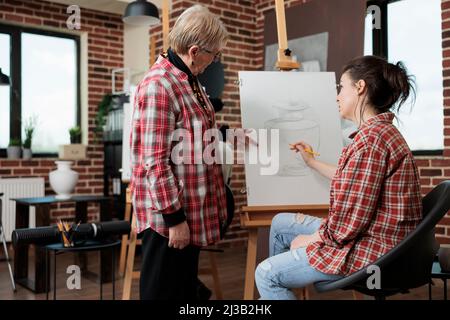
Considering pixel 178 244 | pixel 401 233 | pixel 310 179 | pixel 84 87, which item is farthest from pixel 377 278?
pixel 84 87

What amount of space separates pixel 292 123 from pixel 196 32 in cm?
97

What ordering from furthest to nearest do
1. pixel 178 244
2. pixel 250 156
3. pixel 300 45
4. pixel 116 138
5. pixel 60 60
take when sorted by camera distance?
pixel 60 60 < pixel 116 138 < pixel 300 45 < pixel 250 156 < pixel 178 244

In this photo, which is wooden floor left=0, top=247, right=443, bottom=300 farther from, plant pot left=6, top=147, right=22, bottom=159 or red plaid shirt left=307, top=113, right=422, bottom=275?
red plaid shirt left=307, top=113, right=422, bottom=275

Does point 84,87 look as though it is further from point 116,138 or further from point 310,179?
point 310,179

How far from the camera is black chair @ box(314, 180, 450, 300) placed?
1623 millimetres

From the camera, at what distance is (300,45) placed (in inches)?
159

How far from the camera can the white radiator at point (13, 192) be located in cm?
478

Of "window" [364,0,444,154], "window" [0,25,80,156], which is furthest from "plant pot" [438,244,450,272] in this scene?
"window" [0,25,80,156]

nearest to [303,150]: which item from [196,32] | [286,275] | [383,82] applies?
[383,82]

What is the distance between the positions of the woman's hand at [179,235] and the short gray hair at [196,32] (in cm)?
61

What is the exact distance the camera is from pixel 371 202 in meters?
1.63

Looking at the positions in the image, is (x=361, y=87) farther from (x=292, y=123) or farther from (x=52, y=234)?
(x=52, y=234)

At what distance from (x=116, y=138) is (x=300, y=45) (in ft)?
6.93

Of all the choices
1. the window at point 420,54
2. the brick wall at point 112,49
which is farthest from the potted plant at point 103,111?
the window at point 420,54
